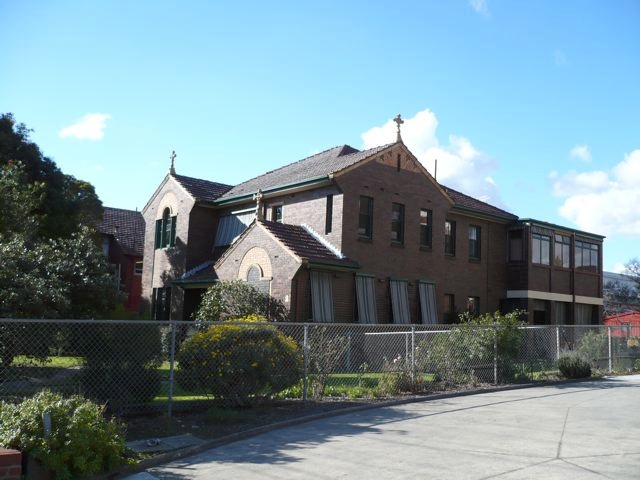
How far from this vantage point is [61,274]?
12.8 meters

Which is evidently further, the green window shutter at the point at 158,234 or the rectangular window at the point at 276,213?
the green window shutter at the point at 158,234

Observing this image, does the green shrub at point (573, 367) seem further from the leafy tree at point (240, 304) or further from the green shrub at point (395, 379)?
the leafy tree at point (240, 304)

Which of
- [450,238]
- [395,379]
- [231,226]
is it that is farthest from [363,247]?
[395,379]

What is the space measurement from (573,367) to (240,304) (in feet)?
32.2

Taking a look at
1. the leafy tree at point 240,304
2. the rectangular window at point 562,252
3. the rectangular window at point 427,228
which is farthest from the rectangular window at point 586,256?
the leafy tree at point 240,304

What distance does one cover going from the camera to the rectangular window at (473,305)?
2675 cm

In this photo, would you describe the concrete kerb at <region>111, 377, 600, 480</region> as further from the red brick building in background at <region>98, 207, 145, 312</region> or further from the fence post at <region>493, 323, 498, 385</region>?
the red brick building in background at <region>98, 207, 145, 312</region>

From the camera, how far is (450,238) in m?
26.4

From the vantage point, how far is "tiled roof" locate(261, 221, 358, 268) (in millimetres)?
20062

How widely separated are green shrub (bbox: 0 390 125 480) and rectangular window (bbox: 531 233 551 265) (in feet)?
79.0

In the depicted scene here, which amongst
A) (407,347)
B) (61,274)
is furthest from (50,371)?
(407,347)

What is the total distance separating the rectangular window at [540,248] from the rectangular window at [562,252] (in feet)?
1.71

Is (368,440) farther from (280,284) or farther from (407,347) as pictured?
(280,284)

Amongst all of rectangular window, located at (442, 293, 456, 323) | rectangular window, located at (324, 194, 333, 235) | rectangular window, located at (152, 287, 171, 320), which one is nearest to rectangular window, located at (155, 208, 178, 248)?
rectangular window, located at (152, 287, 171, 320)
